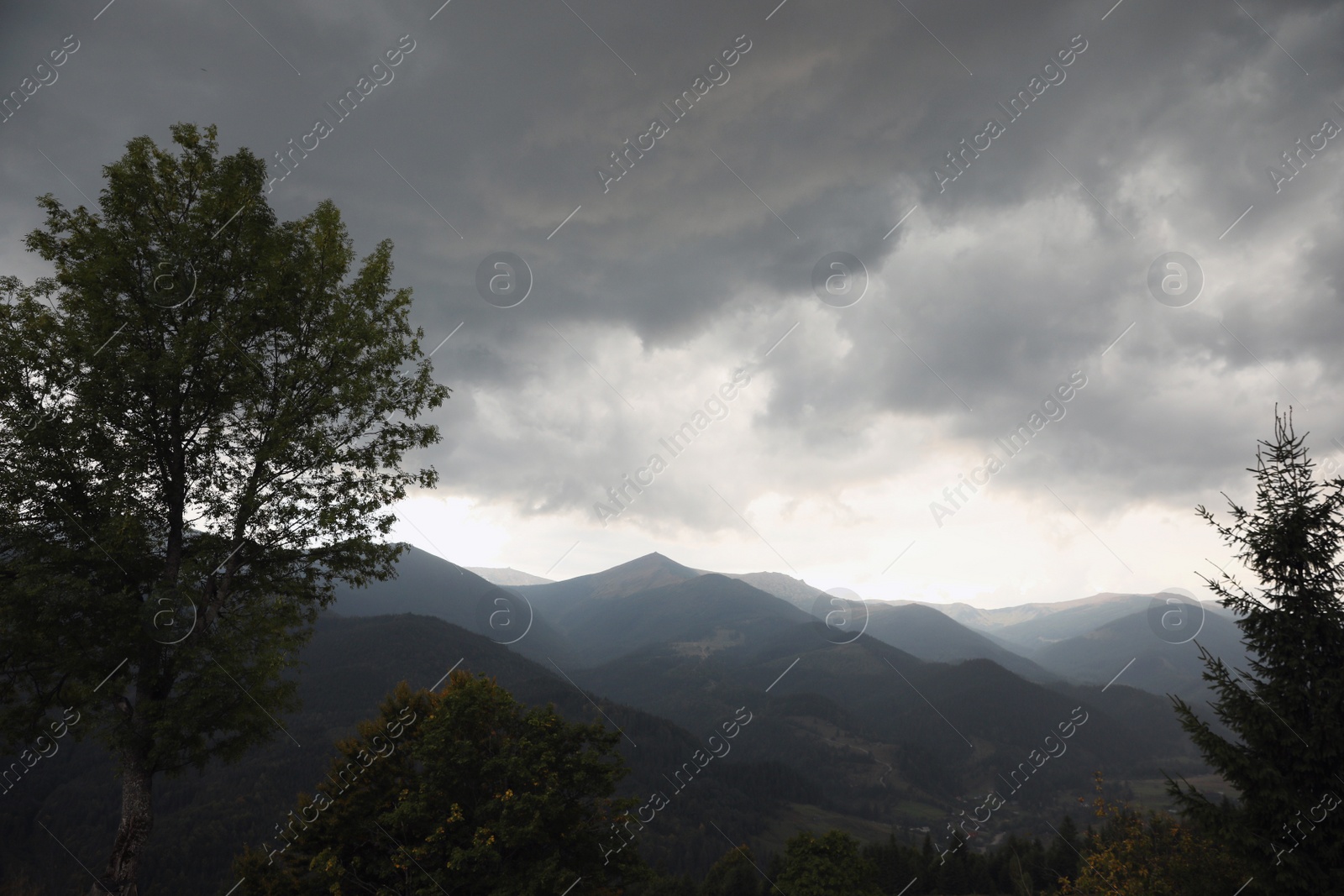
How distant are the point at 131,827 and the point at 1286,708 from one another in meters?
23.7

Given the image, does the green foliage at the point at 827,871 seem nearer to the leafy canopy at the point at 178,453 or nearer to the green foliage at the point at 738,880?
the leafy canopy at the point at 178,453

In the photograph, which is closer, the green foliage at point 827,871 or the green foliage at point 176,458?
the green foliage at point 176,458

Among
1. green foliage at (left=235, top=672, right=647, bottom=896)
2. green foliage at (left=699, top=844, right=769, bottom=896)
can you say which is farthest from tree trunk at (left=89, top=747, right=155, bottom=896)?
green foliage at (left=699, top=844, right=769, bottom=896)

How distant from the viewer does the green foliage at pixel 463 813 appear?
19062mm

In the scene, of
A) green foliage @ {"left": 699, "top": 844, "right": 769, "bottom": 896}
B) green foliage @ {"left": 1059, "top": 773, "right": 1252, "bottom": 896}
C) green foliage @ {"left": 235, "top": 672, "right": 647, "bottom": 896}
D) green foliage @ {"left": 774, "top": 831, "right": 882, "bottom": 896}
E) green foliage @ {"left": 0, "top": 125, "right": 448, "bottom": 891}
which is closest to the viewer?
green foliage @ {"left": 0, "top": 125, "right": 448, "bottom": 891}

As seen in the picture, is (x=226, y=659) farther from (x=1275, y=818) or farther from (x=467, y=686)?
(x=1275, y=818)

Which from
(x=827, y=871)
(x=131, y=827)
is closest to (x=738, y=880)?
(x=827, y=871)

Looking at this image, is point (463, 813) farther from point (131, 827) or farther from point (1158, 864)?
point (1158, 864)

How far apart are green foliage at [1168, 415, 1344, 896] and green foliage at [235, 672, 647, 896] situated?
17.8 meters

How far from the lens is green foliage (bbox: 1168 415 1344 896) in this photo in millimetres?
12453

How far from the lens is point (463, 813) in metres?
20.1

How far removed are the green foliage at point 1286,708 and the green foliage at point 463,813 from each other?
702 inches

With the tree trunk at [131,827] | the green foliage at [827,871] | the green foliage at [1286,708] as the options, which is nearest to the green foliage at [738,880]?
the green foliage at [827,871]

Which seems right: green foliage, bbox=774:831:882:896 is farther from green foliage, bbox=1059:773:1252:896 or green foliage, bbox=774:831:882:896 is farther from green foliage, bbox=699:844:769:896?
green foliage, bbox=699:844:769:896
